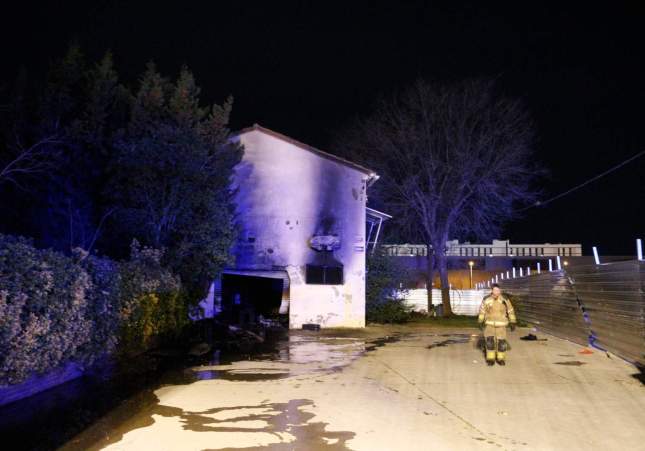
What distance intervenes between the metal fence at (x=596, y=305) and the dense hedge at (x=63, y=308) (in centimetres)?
948

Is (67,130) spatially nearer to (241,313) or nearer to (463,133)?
(241,313)

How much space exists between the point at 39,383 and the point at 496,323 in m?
8.54

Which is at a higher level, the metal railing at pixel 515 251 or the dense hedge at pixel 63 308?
the metal railing at pixel 515 251

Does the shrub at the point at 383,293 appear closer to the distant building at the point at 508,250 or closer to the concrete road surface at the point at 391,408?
the concrete road surface at the point at 391,408

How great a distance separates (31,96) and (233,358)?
30.3ft

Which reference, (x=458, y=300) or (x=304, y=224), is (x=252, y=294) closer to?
(x=458, y=300)

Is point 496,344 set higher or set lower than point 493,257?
lower

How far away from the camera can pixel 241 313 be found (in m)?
22.6

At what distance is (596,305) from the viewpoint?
14.0 metres

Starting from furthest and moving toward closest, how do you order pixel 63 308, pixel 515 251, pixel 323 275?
pixel 515 251 → pixel 323 275 → pixel 63 308

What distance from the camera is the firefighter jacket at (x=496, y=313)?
12492 millimetres

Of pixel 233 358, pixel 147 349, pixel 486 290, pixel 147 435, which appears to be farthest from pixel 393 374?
pixel 486 290

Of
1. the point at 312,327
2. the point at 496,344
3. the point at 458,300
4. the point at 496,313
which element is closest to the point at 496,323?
the point at 496,313

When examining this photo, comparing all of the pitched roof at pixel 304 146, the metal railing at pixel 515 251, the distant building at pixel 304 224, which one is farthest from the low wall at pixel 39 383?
the metal railing at pixel 515 251
